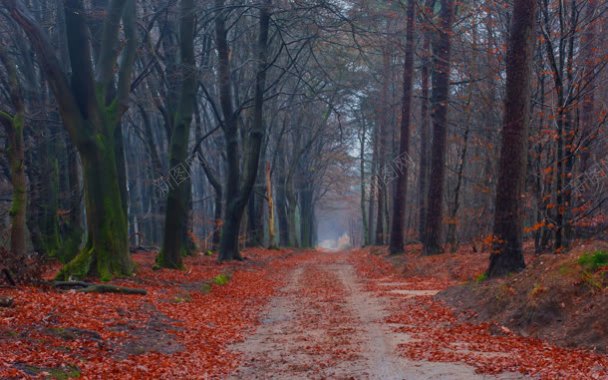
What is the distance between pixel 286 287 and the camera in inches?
750

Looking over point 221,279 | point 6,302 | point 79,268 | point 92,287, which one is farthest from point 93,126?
point 6,302

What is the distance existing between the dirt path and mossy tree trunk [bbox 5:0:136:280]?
4.14m

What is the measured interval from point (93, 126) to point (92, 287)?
13.2 feet

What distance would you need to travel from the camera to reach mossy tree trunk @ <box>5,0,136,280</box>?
14.7 meters

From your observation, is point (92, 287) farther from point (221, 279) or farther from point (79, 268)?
point (221, 279)

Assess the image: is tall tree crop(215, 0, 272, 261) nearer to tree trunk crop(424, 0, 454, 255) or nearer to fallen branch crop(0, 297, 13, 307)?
tree trunk crop(424, 0, 454, 255)

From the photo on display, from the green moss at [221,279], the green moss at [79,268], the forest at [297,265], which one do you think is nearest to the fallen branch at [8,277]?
the forest at [297,265]

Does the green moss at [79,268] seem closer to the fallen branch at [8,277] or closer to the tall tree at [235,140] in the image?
the fallen branch at [8,277]

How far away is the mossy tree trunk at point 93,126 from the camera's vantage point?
1470 centimetres

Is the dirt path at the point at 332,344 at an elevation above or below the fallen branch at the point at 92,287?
below

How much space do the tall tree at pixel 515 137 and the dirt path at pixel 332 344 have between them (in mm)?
2845

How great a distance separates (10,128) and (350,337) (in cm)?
1029

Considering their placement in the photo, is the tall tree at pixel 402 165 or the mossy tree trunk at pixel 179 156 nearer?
the mossy tree trunk at pixel 179 156

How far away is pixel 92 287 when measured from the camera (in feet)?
42.8
